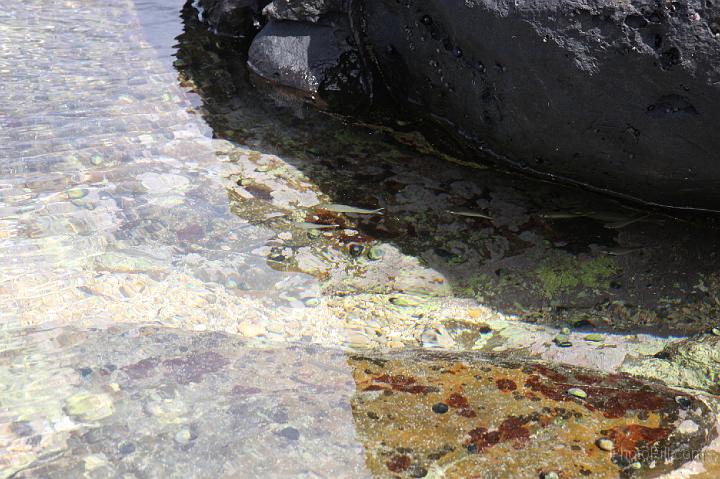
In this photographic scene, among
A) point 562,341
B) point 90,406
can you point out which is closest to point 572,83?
point 562,341

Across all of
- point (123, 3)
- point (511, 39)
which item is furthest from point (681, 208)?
point (123, 3)

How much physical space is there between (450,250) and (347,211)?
543mm

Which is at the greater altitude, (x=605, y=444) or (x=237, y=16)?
(x=237, y=16)

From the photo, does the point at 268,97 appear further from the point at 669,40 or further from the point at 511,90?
the point at 669,40

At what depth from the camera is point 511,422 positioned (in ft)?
6.68

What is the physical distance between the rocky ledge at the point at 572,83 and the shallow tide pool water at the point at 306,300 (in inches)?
9.0

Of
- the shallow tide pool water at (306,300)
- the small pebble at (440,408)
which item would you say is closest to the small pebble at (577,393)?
the shallow tide pool water at (306,300)

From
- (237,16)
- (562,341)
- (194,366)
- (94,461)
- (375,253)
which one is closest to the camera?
(94,461)

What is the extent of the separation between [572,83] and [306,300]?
4.57 ft

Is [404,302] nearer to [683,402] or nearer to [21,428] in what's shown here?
[683,402]

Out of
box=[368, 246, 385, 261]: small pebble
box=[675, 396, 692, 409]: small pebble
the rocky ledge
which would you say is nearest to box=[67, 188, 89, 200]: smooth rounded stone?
box=[368, 246, 385, 261]: small pebble

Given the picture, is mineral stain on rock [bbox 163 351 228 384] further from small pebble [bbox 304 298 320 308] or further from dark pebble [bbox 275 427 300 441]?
small pebble [bbox 304 298 320 308]

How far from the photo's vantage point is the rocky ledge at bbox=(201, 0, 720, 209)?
2.73 m

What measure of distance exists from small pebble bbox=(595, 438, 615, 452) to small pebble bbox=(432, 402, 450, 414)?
42 cm
